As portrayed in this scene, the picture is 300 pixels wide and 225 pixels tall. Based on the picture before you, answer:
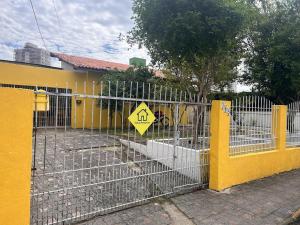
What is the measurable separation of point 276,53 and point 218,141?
6.80m

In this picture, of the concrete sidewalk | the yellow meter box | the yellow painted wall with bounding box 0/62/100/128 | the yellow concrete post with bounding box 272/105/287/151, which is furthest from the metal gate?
the yellow painted wall with bounding box 0/62/100/128

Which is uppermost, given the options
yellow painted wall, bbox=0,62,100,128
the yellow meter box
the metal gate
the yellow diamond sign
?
yellow painted wall, bbox=0,62,100,128

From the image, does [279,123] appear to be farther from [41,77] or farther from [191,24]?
[41,77]

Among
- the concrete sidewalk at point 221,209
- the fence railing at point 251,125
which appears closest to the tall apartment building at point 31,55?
the fence railing at point 251,125

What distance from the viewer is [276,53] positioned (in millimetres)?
10633

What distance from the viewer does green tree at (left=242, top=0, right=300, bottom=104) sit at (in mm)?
10352

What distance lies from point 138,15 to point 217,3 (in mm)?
1905

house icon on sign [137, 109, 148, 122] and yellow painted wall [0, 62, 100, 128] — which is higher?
yellow painted wall [0, 62, 100, 128]

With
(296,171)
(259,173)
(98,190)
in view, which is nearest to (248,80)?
(296,171)

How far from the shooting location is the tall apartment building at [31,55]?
14062 millimetres

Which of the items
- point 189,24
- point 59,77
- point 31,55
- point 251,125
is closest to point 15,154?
point 189,24

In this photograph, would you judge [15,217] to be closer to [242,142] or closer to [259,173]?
[242,142]

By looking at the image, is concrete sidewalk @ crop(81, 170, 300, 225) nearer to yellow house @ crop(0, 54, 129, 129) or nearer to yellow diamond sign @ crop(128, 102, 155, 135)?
yellow diamond sign @ crop(128, 102, 155, 135)

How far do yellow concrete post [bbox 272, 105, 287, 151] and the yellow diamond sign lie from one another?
4183 millimetres
